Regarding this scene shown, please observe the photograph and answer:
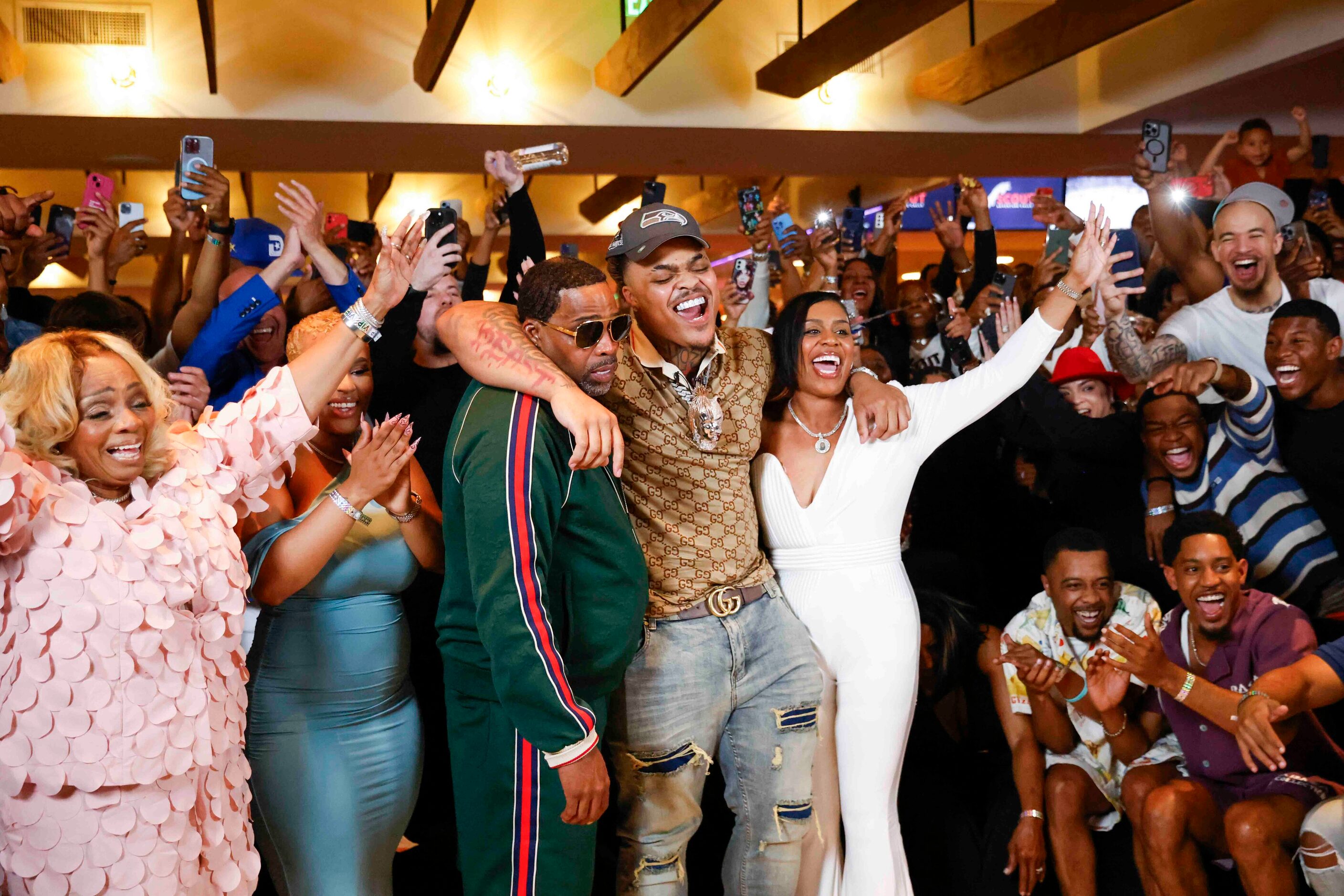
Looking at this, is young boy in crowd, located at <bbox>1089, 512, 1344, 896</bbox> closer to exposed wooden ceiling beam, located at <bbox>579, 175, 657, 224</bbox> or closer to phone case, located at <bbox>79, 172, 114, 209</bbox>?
phone case, located at <bbox>79, 172, 114, 209</bbox>

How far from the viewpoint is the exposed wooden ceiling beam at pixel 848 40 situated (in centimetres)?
512

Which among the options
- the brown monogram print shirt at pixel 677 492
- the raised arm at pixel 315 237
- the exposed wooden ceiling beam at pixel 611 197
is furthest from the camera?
the exposed wooden ceiling beam at pixel 611 197

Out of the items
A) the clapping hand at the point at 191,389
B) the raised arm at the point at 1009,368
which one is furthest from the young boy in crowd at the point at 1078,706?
the clapping hand at the point at 191,389

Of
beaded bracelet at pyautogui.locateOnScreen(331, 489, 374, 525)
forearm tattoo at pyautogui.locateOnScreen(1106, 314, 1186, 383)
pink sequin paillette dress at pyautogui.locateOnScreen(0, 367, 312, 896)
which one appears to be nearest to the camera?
pink sequin paillette dress at pyautogui.locateOnScreen(0, 367, 312, 896)

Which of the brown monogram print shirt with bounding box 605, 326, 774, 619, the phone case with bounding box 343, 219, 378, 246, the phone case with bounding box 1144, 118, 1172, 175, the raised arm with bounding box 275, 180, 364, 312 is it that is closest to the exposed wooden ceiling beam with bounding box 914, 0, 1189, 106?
the phone case with bounding box 1144, 118, 1172, 175

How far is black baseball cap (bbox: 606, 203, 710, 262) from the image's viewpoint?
2316mm

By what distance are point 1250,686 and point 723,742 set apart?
138 centimetres

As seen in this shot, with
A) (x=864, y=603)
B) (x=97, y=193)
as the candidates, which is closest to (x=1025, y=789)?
(x=864, y=603)

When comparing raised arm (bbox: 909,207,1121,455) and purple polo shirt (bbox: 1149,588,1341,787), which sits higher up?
raised arm (bbox: 909,207,1121,455)

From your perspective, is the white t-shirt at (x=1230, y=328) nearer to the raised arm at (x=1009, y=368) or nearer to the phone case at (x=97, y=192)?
the raised arm at (x=1009, y=368)

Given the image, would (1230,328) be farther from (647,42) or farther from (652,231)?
(647,42)

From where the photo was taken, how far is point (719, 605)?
2264 mm

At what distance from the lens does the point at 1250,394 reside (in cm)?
319

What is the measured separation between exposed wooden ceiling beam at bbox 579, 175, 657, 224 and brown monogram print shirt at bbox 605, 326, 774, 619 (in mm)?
6142
